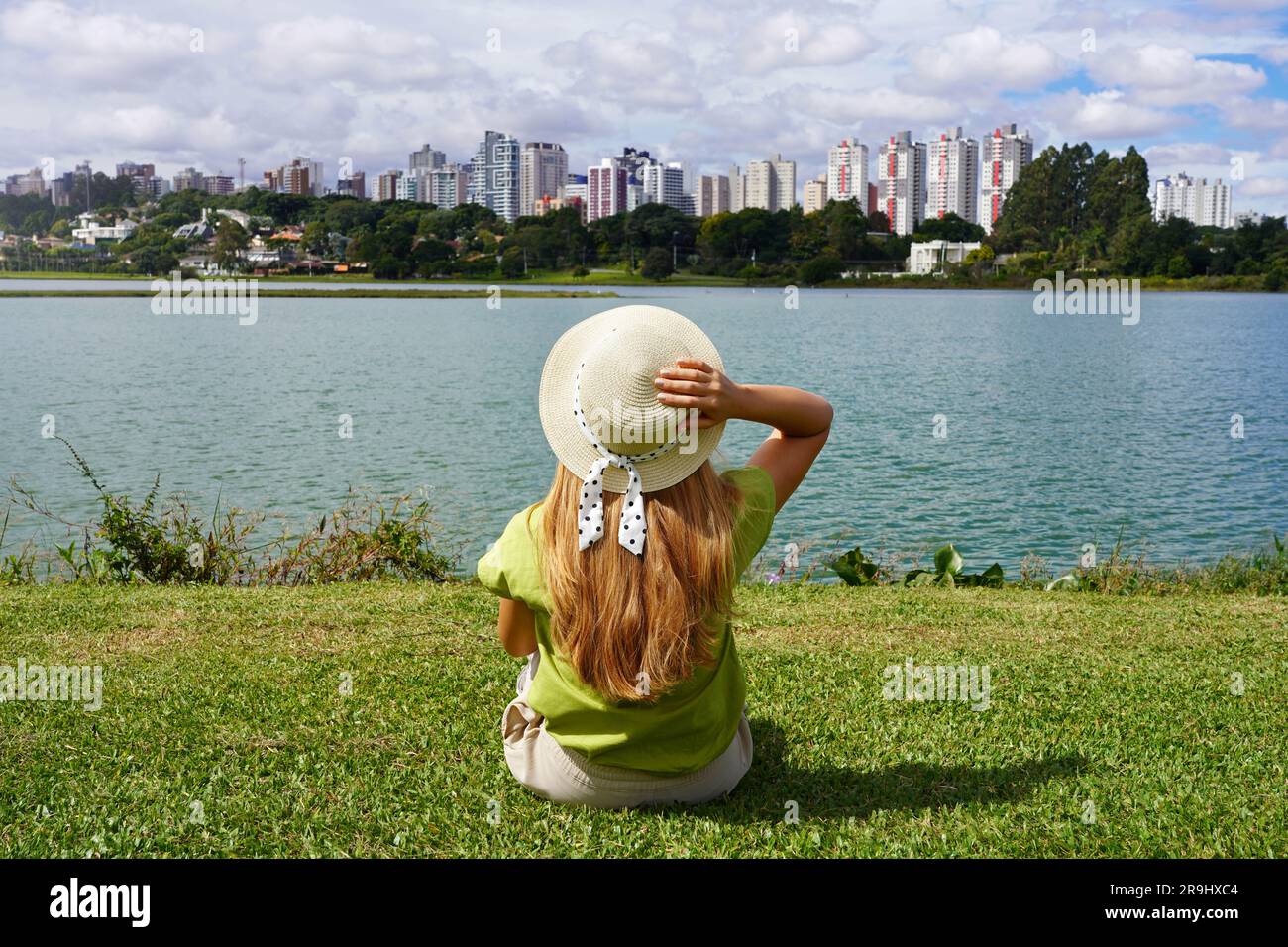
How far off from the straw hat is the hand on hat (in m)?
0.03

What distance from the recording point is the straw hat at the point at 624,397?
331 centimetres

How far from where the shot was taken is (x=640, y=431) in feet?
10.9

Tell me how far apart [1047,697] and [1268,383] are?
36.1 m

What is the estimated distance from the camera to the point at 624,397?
3.31 meters

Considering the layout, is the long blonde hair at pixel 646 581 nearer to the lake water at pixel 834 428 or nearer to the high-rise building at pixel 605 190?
the lake water at pixel 834 428

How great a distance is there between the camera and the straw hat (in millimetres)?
3314

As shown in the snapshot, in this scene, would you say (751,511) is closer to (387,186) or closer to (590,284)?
(590,284)

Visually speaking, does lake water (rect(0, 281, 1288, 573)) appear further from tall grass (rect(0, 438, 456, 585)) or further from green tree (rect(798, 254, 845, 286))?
green tree (rect(798, 254, 845, 286))

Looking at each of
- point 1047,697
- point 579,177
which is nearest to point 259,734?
point 1047,697

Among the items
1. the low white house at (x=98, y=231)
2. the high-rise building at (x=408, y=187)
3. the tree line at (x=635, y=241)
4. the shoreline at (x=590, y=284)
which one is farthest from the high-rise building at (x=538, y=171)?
the low white house at (x=98, y=231)

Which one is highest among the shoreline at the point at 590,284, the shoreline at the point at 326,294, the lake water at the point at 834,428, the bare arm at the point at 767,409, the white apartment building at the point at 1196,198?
the white apartment building at the point at 1196,198

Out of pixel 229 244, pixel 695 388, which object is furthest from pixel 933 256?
pixel 695 388

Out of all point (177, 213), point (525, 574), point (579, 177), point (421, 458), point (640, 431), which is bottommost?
point (421, 458)
